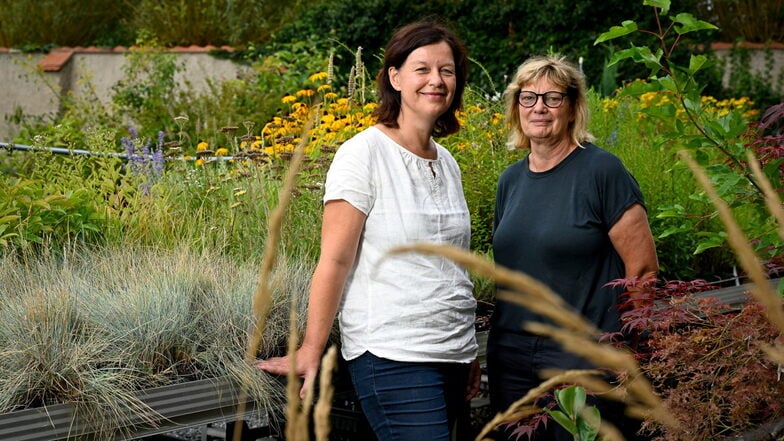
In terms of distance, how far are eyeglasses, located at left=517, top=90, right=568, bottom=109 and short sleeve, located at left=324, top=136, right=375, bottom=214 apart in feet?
2.35

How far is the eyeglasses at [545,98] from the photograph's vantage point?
126 inches

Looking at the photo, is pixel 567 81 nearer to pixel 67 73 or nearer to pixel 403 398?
pixel 403 398

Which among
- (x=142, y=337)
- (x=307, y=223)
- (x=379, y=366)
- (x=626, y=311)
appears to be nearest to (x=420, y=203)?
A: (x=379, y=366)

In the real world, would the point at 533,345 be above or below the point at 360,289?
below

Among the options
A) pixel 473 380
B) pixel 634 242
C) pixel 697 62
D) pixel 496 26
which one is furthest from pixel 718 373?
pixel 496 26

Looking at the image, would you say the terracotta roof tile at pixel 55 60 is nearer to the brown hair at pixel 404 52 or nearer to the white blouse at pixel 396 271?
the brown hair at pixel 404 52

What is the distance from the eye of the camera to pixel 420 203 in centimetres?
278

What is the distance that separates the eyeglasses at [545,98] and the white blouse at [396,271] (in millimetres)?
586

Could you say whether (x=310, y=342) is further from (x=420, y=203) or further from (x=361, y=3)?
(x=361, y=3)

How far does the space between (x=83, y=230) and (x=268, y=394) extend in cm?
151

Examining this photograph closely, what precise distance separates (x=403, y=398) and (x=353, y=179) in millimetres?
596

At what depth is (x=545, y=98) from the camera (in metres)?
3.21

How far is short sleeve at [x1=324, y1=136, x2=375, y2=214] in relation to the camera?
8.68ft

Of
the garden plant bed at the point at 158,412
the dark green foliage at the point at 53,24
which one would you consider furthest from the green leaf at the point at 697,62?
the dark green foliage at the point at 53,24
